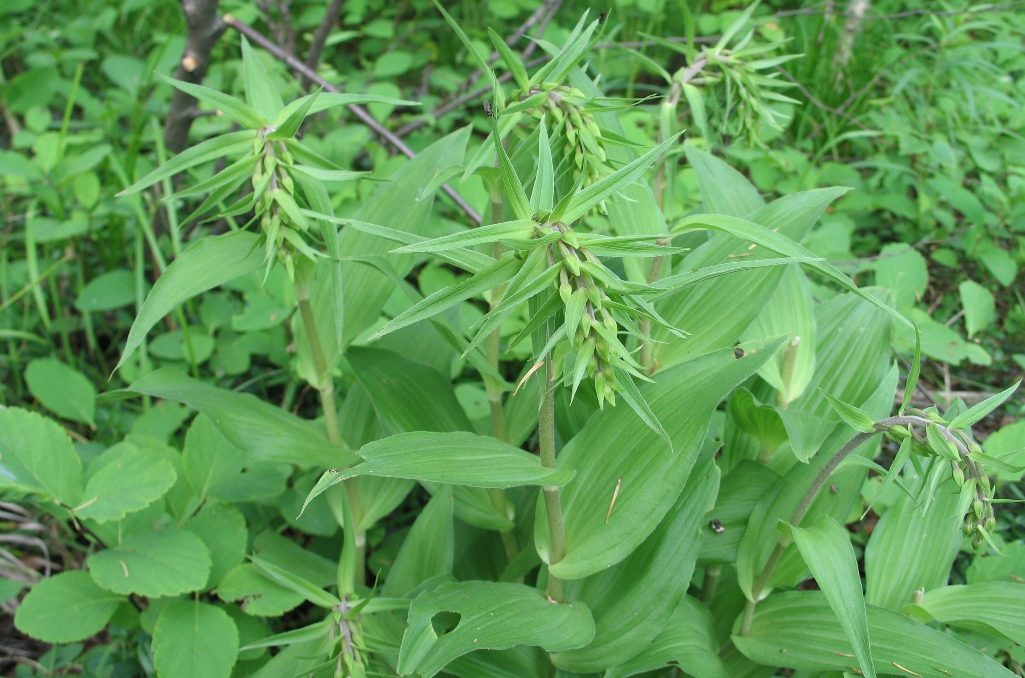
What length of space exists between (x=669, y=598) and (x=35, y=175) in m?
2.95

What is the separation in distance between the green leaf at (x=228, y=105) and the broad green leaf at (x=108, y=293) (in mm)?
1644

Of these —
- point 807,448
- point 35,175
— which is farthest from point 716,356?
point 35,175

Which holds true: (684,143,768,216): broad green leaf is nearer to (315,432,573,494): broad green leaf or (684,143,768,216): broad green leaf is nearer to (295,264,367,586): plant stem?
(315,432,573,494): broad green leaf

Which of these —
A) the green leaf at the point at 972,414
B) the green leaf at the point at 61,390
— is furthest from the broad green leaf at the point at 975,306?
the green leaf at the point at 61,390

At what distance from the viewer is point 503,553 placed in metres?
2.02

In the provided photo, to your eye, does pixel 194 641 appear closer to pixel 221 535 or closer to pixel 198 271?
pixel 221 535

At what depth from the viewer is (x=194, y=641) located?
1.65m

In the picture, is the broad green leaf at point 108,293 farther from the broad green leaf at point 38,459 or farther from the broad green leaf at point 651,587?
the broad green leaf at point 651,587

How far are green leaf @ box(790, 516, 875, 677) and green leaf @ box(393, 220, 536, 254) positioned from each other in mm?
818

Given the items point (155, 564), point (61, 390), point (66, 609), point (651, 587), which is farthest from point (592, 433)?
point (61, 390)

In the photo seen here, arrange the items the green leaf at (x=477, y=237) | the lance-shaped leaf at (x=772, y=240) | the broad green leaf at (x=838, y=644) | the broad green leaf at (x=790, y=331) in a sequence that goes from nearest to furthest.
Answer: the green leaf at (x=477, y=237) → the lance-shaped leaf at (x=772, y=240) → the broad green leaf at (x=838, y=644) → the broad green leaf at (x=790, y=331)

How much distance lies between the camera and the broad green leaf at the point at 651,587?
58.6 inches

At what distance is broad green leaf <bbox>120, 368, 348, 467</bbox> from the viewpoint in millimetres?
1653

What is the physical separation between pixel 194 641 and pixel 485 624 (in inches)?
29.1
